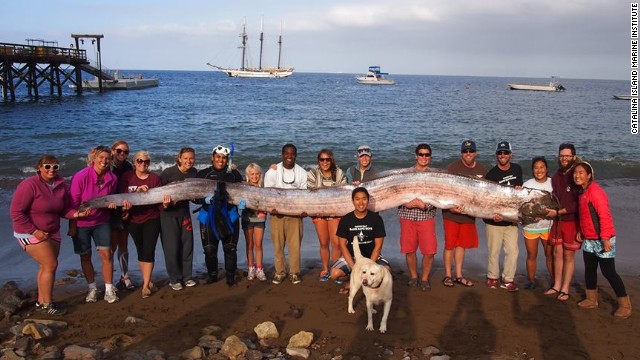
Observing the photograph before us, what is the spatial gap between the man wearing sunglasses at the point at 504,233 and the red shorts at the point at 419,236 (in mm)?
847

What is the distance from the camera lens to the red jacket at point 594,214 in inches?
227

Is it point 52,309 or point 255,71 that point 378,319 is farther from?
point 255,71

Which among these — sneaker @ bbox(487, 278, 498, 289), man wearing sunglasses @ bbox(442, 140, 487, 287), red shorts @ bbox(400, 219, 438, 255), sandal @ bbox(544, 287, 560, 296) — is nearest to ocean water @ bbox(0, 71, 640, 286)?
red shorts @ bbox(400, 219, 438, 255)

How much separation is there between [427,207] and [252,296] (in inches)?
103

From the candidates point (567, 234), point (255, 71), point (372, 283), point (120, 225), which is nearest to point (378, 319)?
point (372, 283)

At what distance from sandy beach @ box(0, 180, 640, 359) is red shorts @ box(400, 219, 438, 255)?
0.58 m

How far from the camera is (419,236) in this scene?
677 cm

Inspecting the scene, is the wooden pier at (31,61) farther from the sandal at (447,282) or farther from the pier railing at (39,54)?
the sandal at (447,282)

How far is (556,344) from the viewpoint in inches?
209

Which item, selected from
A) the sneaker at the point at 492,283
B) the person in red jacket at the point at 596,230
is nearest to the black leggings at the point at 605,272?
the person in red jacket at the point at 596,230

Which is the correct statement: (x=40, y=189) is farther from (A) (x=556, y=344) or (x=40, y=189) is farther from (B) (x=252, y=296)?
(A) (x=556, y=344)

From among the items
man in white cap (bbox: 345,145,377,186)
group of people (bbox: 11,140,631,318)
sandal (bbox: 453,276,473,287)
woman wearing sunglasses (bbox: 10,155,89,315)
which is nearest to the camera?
woman wearing sunglasses (bbox: 10,155,89,315)

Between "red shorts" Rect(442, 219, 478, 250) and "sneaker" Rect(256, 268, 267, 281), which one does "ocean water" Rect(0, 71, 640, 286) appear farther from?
"red shorts" Rect(442, 219, 478, 250)

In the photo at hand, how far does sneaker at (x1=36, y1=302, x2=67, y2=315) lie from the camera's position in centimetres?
590
